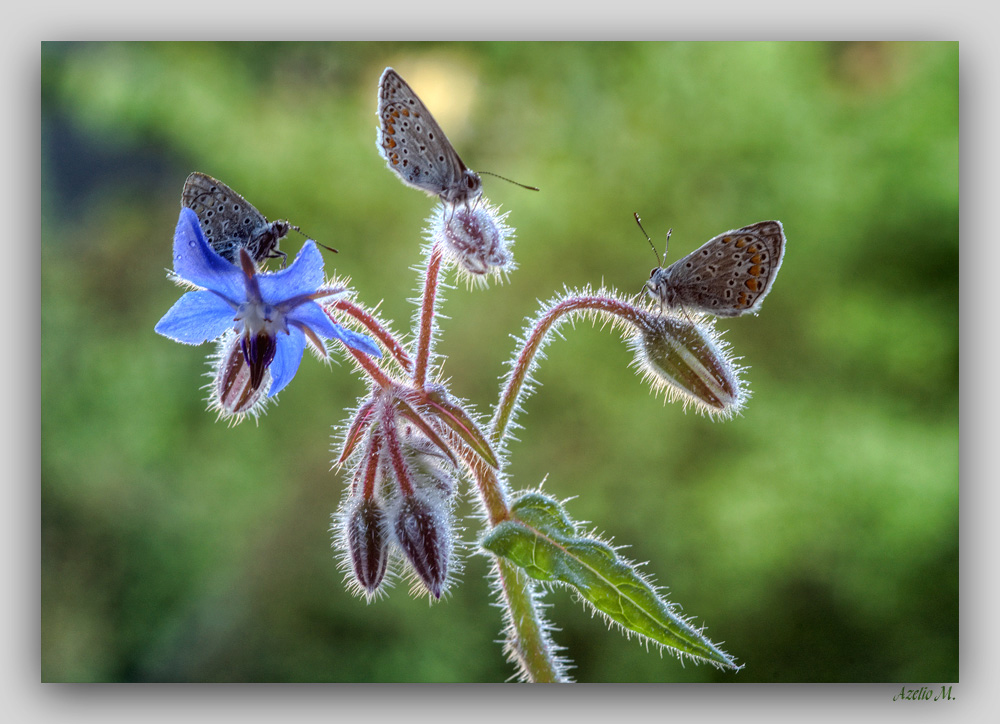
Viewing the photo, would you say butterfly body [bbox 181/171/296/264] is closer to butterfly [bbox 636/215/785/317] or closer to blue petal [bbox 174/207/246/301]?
blue petal [bbox 174/207/246/301]

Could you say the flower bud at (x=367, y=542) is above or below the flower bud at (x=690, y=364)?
below

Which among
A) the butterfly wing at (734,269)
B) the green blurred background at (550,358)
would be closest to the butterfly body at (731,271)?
the butterfly wing at (734,269)

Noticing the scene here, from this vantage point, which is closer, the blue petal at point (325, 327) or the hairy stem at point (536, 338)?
the blue petal at point (325, 327)

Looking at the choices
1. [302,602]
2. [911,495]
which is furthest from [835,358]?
[302,602]

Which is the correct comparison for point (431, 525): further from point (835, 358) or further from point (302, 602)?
point (835, 358)

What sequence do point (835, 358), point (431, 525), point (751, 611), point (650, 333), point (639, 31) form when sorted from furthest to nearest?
point (835, 358), point (751, 611), point (639, 31), point (650, 333), point (431, 525)

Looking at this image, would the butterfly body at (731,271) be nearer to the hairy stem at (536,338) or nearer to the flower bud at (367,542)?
the hairy stem at (536,338)

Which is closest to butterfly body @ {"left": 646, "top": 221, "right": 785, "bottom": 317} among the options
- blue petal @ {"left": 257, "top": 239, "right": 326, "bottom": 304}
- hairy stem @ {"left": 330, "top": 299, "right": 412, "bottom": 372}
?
hairy stem @ {"left": 330, "top": 299, "right": 412, "bottom": 372}
